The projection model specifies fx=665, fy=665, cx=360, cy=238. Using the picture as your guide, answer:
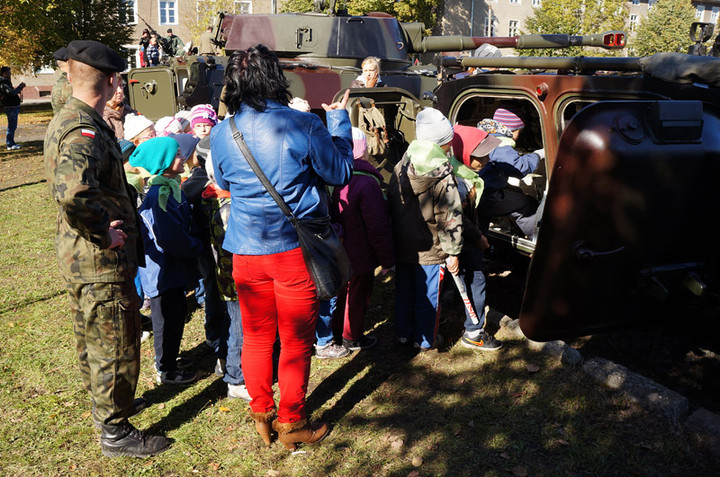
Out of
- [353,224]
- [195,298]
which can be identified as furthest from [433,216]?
[195,298]

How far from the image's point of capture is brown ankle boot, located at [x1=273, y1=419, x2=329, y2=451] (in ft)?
11.9

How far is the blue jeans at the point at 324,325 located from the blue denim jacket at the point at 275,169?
4.90 feet

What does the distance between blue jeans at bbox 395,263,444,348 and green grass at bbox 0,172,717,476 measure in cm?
17

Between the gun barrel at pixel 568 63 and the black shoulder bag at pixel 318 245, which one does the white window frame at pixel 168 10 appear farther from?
the black shoulder bag at pixel 318 245

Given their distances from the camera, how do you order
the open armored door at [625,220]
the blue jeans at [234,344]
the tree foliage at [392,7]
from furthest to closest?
the tree foliage at [392,7], the blue jeans at [234,344], the open armored door at [625,220]

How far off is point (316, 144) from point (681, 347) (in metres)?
3.39

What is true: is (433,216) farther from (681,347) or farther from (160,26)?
(160,26)

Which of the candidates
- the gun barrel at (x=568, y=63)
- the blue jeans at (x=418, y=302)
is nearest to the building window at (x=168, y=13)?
the gun barrel at (x=568, y=63)

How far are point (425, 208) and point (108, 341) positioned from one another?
2.10 meters

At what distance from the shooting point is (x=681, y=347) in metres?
4.96

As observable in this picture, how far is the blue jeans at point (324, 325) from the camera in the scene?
475 cm

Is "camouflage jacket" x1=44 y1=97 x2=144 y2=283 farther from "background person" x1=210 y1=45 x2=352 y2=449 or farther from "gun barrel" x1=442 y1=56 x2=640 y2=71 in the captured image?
"gun barrel" x1=442 y1=56 x2=640 y2=71

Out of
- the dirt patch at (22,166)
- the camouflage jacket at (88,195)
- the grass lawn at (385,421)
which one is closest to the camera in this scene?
the camouflage jacket at (88,195)

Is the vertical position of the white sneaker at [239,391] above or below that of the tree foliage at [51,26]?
below
